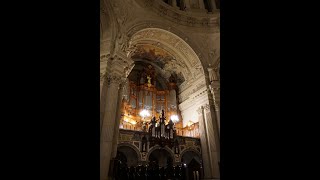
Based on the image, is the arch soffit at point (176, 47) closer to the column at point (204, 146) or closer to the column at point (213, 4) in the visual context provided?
the column at point (204, 146)

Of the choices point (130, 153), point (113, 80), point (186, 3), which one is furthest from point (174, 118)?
point (186, 3)

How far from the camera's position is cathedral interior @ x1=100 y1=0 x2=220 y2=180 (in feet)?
36.4

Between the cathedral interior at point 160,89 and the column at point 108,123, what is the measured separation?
0.13 feet

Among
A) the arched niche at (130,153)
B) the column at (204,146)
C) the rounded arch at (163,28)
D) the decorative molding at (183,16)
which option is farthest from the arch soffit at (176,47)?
the arched niche at (130,153)

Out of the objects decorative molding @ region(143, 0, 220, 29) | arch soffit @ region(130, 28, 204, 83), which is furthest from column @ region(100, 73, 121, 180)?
decorative molding @ region(143, 0, 220, 29)

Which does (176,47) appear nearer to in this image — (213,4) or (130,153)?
(213,4)

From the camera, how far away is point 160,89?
744 inches

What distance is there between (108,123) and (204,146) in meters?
6.92

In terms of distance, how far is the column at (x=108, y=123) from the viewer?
9227 millimetres

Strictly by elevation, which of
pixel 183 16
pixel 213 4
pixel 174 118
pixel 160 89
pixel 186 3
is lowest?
pixel 174 118

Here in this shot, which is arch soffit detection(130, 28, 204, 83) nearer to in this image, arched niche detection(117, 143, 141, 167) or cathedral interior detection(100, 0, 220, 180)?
cathedral interior detection(100, 0, 220, 180)

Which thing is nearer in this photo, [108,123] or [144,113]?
[108,123]
